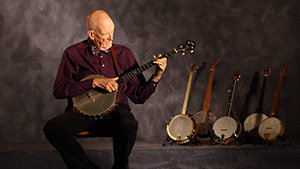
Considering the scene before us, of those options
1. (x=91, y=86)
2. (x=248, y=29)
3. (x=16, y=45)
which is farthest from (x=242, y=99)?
(x=16, y=45)

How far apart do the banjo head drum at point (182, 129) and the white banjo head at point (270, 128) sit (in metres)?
0.77

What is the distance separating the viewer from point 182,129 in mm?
4129

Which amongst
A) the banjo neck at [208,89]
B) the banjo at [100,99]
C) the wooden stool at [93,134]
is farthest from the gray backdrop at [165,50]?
the wooden stool at [93,134]

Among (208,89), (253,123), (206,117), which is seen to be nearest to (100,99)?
(206,117)

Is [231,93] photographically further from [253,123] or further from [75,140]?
[75,140]

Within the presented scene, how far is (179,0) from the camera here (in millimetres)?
4602

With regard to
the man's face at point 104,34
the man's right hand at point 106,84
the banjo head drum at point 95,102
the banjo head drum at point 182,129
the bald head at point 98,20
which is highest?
the bald head at point 98,20

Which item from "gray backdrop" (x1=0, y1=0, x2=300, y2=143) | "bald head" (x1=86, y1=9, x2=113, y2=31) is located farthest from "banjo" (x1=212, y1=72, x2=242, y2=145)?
"bald head" (x1=86, y1=9, x2=113, y2=31)

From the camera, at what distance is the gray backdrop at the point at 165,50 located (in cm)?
440

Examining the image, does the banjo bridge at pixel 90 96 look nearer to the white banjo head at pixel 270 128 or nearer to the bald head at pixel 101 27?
the bald head at pixel 101 27

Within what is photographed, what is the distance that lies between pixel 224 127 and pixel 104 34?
1.81 m

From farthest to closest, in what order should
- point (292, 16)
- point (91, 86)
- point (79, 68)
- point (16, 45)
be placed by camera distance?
point (292, 16) < point (16, 45) < point (79, 68) < point (91, 86)

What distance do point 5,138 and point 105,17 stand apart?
2122 millimetres

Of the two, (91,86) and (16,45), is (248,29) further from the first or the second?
(16,45)
